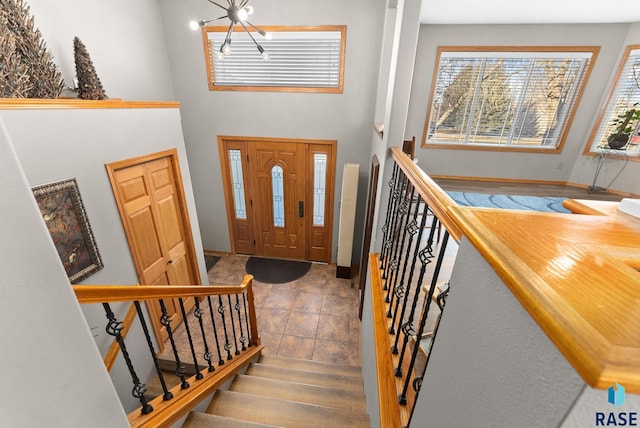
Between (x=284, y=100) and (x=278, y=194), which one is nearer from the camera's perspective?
(x=284, y=100)

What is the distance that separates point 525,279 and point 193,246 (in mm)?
3614

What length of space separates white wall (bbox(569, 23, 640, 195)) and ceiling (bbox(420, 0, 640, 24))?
0.31 meters

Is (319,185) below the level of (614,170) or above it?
below

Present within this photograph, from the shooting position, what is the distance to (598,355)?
0.29m

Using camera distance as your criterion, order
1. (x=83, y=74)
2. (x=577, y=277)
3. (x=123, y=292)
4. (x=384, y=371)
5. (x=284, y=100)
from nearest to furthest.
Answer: (x=577, y=277) → (x=123, y=292) → (x=384, y=371) → (x=83, y=74) → (x=284, y=100)

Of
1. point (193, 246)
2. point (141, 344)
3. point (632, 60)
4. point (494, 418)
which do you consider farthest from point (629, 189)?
point (141, 344)

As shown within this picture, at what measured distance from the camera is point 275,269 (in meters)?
4.61

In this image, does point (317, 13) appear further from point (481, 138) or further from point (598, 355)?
point (598, 355)

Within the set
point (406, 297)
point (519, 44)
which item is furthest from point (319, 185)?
point (519, 44)

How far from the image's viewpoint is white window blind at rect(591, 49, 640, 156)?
169 inches

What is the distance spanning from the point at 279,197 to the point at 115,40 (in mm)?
2790

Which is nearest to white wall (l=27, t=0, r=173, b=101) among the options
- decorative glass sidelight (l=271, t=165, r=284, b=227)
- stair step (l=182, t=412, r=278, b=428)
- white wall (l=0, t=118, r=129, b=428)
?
decorative glass sidelight (l=271, t=165, r=284, b=227)

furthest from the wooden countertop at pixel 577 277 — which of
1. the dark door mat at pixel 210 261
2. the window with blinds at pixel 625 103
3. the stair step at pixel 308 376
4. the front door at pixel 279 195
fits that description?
the window with blinds at pixel 625 103

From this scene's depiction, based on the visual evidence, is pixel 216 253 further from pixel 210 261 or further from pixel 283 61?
pixel 283 61
